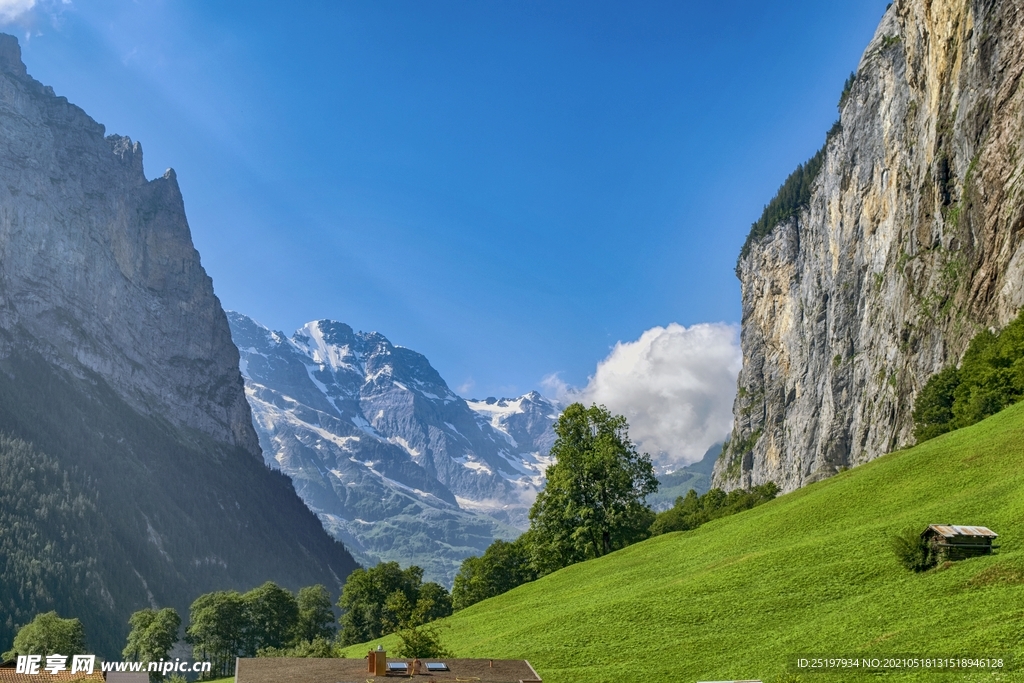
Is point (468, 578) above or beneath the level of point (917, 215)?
beneath

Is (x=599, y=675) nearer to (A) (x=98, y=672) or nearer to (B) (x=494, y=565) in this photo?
(A) (x=98, y=672)

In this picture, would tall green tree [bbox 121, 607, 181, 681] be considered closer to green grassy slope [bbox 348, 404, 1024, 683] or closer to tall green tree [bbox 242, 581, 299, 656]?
tall green tree [bbox 242, 581, 299, 656]

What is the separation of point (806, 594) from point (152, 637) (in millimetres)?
113250

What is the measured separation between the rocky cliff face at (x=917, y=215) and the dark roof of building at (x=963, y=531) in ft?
202

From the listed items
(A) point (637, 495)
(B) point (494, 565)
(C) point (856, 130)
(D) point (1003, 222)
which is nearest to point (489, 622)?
(A) point (637, 495)

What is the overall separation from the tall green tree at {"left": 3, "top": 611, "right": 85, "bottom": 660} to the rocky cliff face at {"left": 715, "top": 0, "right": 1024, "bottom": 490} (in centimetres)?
12531

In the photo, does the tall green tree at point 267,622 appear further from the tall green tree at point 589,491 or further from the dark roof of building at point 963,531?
the dark roof of building at point 963,531

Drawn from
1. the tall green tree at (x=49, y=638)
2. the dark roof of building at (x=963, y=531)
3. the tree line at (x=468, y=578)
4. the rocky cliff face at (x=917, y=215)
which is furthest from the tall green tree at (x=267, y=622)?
the dark roof of building at (x=963, y=531)

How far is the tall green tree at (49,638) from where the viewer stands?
431ft

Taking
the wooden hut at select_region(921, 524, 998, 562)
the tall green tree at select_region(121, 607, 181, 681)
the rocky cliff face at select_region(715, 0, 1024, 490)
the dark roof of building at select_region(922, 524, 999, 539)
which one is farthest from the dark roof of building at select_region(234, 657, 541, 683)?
the tall green tree at select_region(121, 607, 181, 681)

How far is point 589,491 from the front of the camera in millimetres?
91375

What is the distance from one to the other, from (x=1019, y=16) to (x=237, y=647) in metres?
143

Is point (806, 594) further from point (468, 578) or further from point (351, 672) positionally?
point (468, 578)

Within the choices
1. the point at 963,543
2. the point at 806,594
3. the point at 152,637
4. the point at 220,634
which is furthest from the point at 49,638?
the point at 963,543
